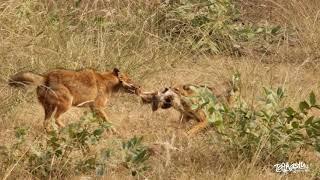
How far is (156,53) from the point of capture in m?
8.46

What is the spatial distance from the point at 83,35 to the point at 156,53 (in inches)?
35.1

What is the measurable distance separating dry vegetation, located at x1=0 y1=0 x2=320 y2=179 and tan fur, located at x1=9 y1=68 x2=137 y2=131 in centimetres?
22

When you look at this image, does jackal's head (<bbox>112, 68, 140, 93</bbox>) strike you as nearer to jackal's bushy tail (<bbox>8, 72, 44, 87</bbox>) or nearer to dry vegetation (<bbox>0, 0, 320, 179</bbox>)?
dry vegetation (<bbox>0, 0, 320, 179</bbox>)

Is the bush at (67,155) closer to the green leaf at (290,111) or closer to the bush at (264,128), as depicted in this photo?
the bush at (264,128)

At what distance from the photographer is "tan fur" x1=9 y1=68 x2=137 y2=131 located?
645 centimetres

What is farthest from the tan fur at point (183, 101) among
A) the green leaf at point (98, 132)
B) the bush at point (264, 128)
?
the green leaf at point (98, 132)

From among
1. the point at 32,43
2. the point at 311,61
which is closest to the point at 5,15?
the point at 32,43
